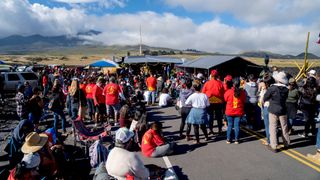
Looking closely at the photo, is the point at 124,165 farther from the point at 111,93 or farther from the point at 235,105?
the point at 111,93

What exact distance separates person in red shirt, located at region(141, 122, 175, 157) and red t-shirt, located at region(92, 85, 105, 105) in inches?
165

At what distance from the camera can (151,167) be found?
6090 mm

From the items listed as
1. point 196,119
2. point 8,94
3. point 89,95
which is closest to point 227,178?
point 196,119

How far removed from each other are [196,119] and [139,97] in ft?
22.9

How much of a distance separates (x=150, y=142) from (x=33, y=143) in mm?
3034

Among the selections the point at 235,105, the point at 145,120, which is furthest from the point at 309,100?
the point at 145,120

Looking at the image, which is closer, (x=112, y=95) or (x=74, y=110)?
(x=112, y=95)

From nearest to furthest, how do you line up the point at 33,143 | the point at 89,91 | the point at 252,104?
the point at 33,143, the point at 252,104, the point at 89,91

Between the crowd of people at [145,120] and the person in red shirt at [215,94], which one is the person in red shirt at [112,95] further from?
the person in red shirt at [215,94]

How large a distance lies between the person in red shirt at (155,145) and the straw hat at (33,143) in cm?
275

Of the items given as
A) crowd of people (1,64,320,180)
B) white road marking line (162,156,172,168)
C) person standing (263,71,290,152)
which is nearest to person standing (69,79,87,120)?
crowd of people (1,64,320,180)

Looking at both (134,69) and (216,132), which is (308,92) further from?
(134,69)

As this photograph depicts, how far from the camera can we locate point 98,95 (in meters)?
11.4

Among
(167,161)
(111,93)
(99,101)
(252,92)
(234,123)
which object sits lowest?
(167,161)
